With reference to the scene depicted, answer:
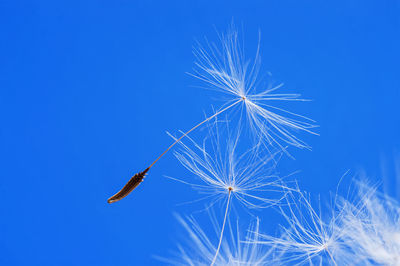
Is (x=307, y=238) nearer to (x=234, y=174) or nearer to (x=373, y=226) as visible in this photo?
(x=373, y=226)

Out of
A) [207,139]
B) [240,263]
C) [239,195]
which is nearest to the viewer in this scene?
[240,263]

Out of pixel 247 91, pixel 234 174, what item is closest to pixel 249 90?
pixel 247 91

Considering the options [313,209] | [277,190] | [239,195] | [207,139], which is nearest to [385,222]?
[313,209]

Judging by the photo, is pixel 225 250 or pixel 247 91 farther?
pixel 247 91

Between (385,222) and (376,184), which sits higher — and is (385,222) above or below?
below

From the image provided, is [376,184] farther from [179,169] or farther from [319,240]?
[179,169]

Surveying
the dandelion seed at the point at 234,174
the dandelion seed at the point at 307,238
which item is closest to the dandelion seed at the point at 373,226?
the dandelion seed at the point at 307,238
